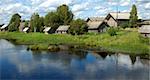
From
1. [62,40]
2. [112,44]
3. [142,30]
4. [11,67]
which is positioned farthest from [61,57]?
[62,40]

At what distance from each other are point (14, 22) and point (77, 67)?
363ft

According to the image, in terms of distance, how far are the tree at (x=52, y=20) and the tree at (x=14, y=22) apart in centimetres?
2801

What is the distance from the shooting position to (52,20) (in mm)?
117938

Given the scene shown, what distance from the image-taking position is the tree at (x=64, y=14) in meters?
119

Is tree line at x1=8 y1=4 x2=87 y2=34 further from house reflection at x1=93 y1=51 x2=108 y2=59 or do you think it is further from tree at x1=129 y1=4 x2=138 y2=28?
house reflection at x1=93 y1=51 x2=108 y2=59

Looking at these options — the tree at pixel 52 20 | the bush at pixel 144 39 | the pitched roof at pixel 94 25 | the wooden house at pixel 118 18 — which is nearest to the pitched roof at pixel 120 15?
the wooden house at pixel 118 18

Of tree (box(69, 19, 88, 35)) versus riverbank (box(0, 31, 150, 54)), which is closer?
riverbank (box(0, 31, 150, 54))

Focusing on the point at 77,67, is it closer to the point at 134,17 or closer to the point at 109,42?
the point at 109,42

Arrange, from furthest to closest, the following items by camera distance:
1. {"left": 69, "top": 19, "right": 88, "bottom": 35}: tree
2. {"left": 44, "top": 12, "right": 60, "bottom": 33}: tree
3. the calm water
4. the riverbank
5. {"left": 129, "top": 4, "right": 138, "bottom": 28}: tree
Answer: {"left": 44, "top": 12, "right": 60, "bottom": 33}: tree → {"left": 129, "top": 4, "right": 138, "bottom": 28}: tree → {"left": 69, "top": 19, "right": 88, "bottom": 35}: tree → the riverbank → the calm water

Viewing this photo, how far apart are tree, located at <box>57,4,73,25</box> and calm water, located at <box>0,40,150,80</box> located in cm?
6224

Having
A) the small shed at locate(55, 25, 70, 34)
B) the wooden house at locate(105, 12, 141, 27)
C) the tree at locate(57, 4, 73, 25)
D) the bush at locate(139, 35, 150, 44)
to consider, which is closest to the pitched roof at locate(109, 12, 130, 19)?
the wooden house at locate(105, 12, 141, 27)

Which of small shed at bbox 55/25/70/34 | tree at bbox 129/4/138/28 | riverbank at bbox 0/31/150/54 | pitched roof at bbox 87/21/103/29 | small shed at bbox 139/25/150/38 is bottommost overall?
riverbank at bbox 0/31/150/54

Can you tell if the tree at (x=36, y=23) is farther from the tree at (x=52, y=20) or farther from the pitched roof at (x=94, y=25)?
the pitched roof at (x=94, y=25)

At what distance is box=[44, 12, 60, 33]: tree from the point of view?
382 feet
